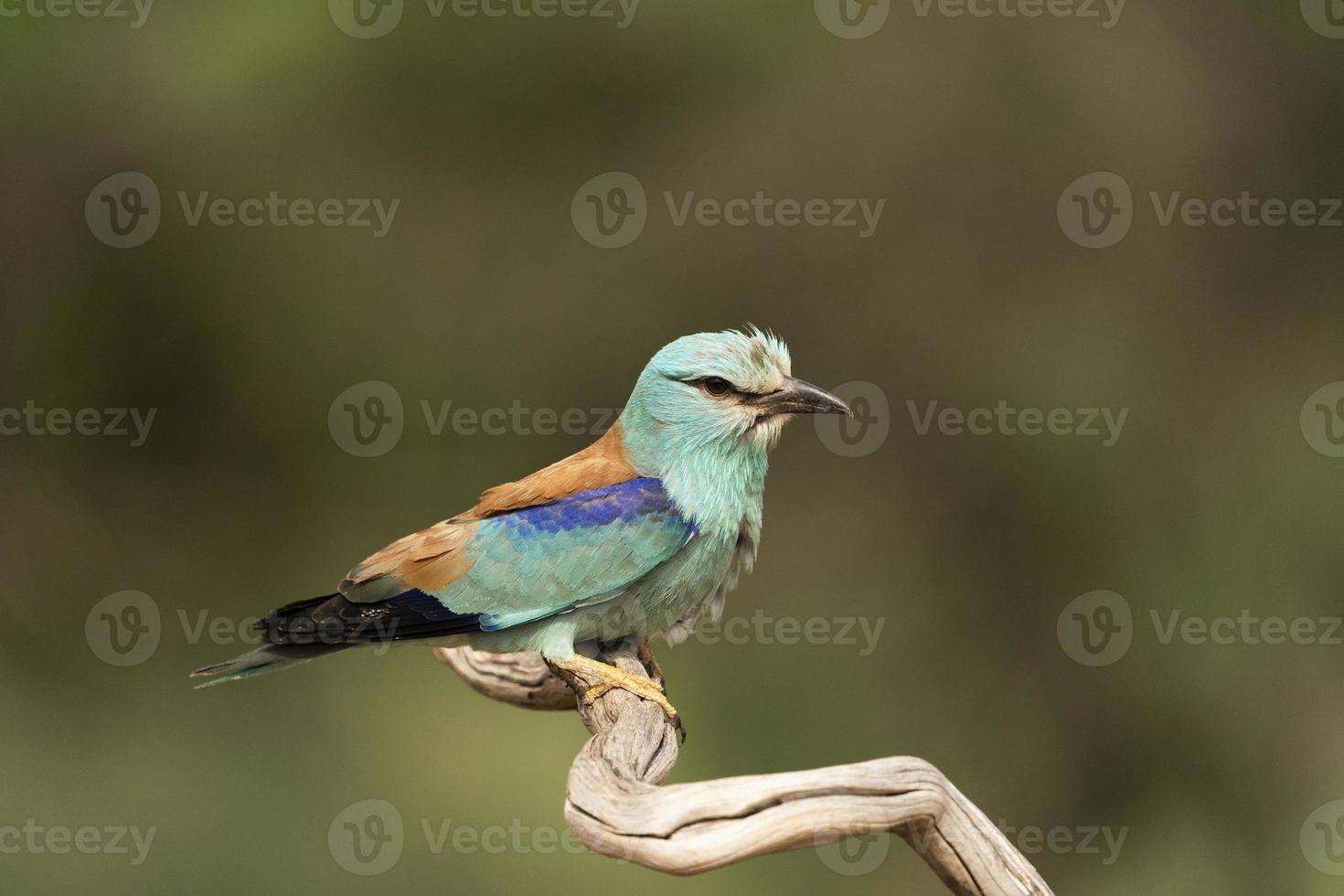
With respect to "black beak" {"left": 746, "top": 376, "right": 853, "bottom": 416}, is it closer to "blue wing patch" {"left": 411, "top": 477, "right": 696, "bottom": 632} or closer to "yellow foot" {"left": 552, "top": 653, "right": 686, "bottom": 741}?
"blue wing patch" {"left": 411, "top": 477, "right": 696, "bottom": 632}

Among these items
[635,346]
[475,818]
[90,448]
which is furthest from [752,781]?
[90,448]

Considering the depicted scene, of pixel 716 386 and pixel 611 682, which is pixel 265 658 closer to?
pixel 611 682

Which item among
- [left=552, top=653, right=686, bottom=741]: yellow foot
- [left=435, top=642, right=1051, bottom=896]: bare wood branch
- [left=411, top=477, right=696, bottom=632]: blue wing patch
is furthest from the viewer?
[left=411, top=477, right=696, bottom=632]: blue wing patch

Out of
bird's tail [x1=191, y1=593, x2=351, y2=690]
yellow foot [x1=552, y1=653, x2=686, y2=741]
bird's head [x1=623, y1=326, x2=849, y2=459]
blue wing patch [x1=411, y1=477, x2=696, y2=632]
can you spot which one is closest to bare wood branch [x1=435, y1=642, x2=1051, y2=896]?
yellow foot [x1=552, y1=653, x2=686, y2=741]

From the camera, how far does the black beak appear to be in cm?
339

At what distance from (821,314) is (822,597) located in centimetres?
123

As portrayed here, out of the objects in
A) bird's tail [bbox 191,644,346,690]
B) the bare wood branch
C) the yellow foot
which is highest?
the yellow foot

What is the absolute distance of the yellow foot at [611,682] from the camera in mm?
3225

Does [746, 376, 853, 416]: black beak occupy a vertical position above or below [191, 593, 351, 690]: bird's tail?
above

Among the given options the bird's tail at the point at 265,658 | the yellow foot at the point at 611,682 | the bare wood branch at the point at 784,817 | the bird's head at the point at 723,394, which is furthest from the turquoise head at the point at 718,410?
the bird's tail at the point at 265,658

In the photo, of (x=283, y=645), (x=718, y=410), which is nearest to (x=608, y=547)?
(x=718, y=410)

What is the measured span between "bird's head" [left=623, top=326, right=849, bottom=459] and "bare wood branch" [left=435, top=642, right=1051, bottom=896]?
90cm

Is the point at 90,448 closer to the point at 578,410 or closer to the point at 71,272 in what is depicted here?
the point at 71,272

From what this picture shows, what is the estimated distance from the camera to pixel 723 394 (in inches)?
Answer: 134
